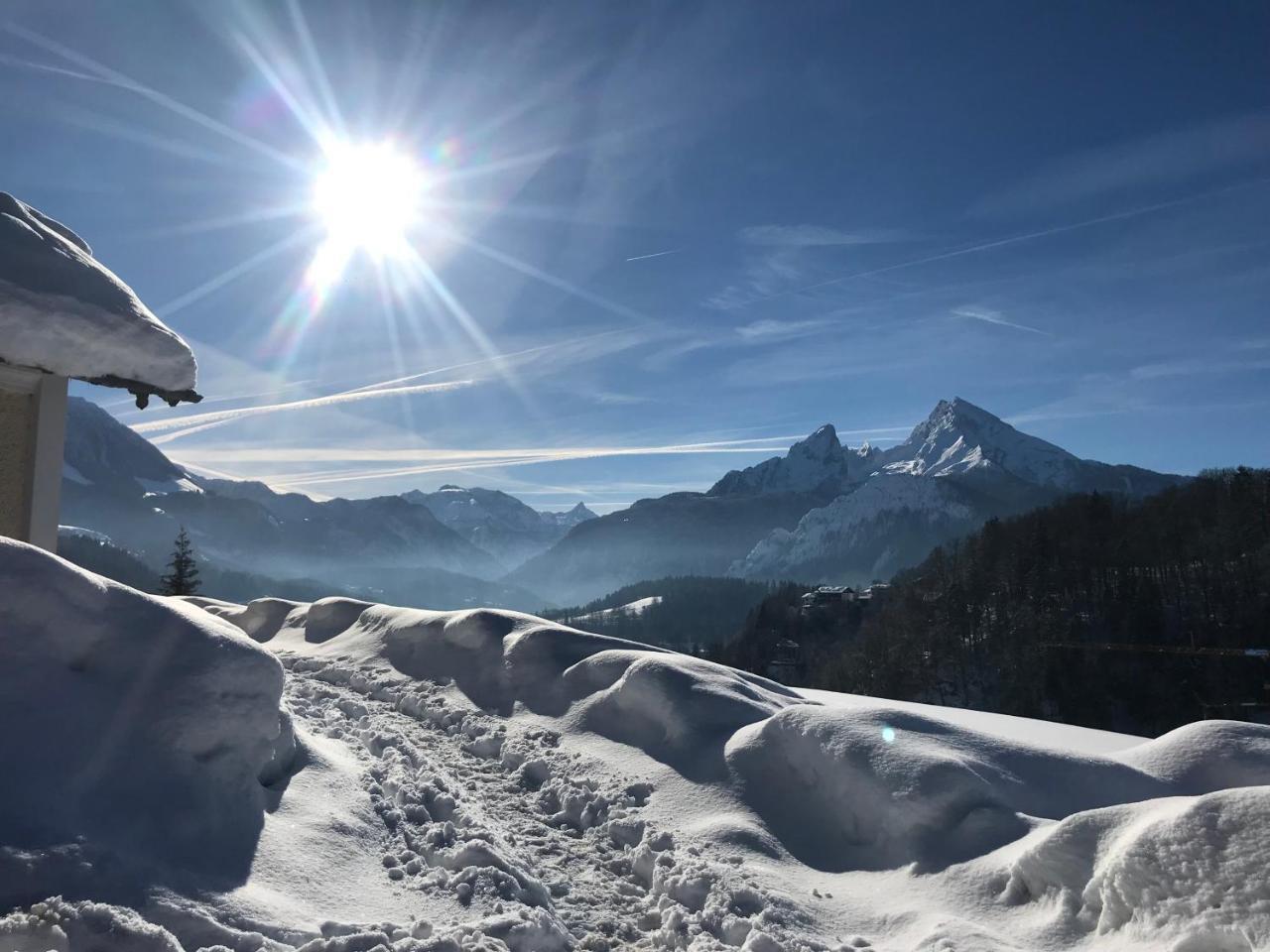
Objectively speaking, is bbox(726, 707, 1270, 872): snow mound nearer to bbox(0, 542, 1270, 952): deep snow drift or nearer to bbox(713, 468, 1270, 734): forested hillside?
bbox(0, 542, 1270, 952): deep snow drift

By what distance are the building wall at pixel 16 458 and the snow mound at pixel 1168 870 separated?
14.0 m

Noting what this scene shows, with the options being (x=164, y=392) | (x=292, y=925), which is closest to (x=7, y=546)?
(x=292, y=925)

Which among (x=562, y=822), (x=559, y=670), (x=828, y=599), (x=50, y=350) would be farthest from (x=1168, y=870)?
(x=828, y=599)

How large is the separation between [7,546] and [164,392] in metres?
7.43

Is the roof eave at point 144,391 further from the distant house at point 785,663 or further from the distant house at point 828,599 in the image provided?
the distant house at point 828,599

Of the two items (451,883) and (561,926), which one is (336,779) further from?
(561,926)

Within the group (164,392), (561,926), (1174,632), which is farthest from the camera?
(1174,632)

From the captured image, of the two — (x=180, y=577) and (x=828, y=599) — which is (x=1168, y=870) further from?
(x=828, y=599)

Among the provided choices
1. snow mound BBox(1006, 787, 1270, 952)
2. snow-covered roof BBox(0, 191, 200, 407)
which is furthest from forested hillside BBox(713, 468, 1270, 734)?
snow-covered roof BBox(0, 191, 200, 407)

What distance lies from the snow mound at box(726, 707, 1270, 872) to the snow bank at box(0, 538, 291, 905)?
16.9 ft

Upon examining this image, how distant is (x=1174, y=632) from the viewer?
7106 centimetres

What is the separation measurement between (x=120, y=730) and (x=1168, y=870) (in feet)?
25.0

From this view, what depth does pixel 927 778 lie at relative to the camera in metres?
7.32

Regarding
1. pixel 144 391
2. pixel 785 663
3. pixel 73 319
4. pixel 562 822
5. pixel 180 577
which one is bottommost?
pixel 785 663
